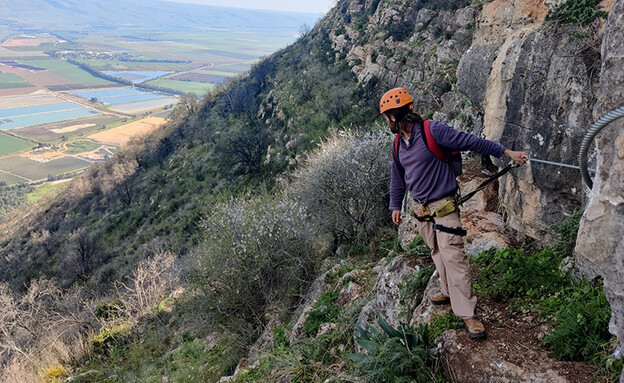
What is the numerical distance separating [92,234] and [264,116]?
75.8 feet

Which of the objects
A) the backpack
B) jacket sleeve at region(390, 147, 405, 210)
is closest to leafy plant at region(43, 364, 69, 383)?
jacket sleeve at region(390, 147, 405, 210)

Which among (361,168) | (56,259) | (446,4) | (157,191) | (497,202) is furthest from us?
(157,191)

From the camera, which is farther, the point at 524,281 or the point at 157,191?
the point at 157,191

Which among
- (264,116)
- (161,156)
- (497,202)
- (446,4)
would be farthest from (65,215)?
(497,202)

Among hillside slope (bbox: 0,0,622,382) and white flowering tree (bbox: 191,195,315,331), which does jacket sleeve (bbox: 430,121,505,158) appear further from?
white flowering tree (bbox: 191,195,315,331)

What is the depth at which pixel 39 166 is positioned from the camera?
92125 millimetres

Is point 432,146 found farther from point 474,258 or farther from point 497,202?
point 497,202

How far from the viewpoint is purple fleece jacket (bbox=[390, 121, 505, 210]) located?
3.84 m

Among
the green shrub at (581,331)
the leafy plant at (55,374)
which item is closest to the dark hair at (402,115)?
the green shrub at (581,331)

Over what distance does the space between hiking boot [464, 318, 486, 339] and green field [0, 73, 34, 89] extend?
199979 mm

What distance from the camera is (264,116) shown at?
46750mm

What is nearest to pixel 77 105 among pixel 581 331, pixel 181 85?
pixel 181 85

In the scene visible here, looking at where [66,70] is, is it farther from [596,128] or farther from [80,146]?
[596,128]

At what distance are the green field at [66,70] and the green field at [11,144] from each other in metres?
58.4
